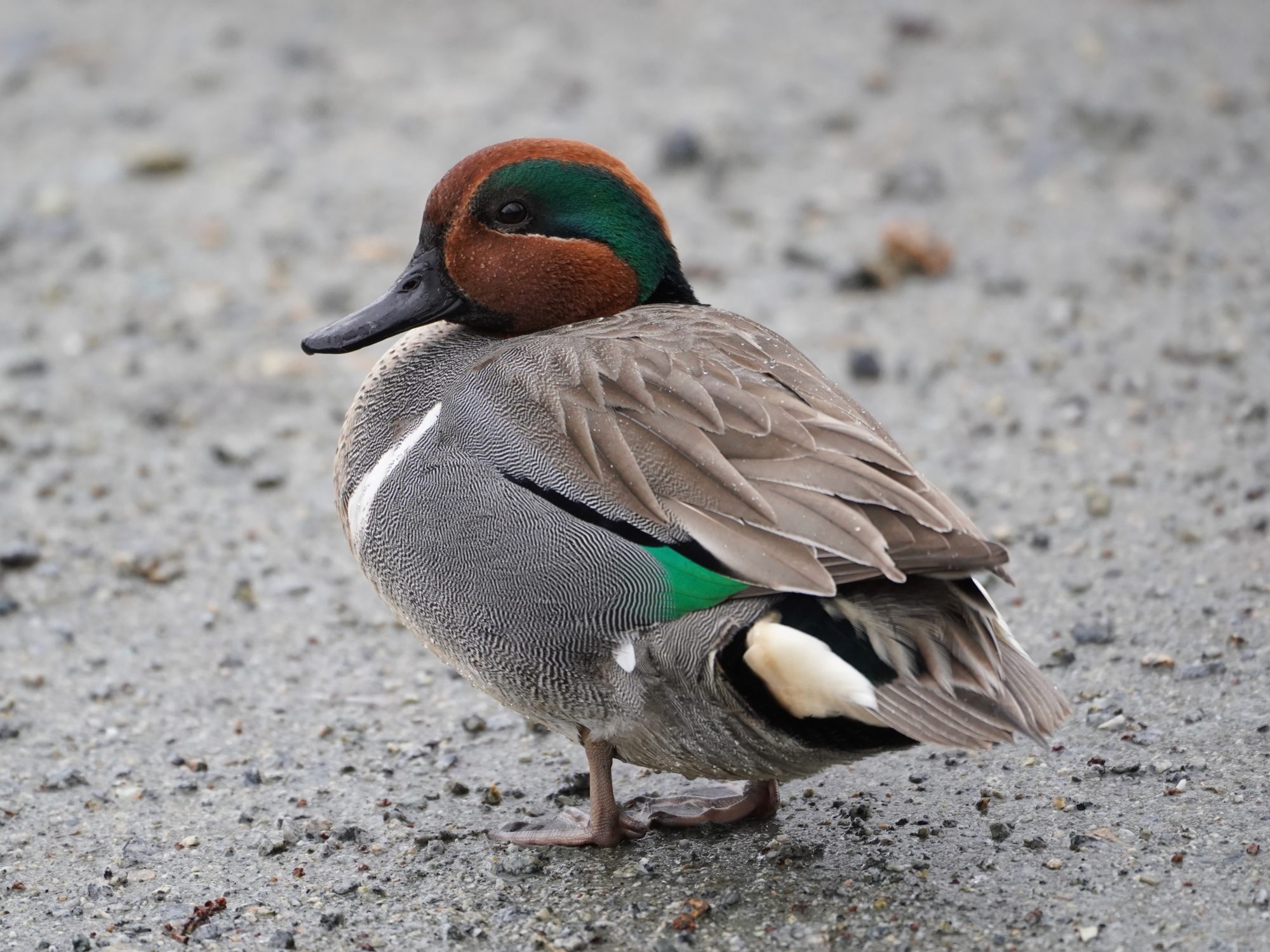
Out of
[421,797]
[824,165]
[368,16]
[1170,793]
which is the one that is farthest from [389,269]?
[1170,793]

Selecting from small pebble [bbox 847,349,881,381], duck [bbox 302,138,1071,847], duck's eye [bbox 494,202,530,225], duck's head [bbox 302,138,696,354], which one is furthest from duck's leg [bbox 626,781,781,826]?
small pebble [bbox 847,349,881,381]

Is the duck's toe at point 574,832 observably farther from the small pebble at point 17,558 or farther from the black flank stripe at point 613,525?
the small pebble at point 17,558

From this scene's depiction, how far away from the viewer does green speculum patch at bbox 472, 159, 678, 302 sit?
144 inches

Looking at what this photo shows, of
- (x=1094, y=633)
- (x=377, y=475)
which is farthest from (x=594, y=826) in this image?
(x=1094, y=633)

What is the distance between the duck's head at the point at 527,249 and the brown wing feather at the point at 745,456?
0.22 metres

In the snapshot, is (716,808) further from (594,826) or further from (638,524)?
(638,524)

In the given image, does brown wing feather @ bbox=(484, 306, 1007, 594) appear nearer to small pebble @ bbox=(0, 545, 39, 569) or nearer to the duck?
the duck

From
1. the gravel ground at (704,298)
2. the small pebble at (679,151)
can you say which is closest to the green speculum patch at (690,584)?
the gravel ground at (704,298)

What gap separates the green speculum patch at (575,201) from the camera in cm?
365

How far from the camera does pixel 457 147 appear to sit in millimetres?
7594

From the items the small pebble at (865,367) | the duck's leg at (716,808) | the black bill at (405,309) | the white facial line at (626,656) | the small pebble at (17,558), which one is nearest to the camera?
the white facial line at (626,656)

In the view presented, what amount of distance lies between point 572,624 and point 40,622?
2283 millimetres

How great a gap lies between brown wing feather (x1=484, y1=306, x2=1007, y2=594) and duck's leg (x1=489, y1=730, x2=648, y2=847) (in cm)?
69

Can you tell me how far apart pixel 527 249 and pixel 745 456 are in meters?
0.92
